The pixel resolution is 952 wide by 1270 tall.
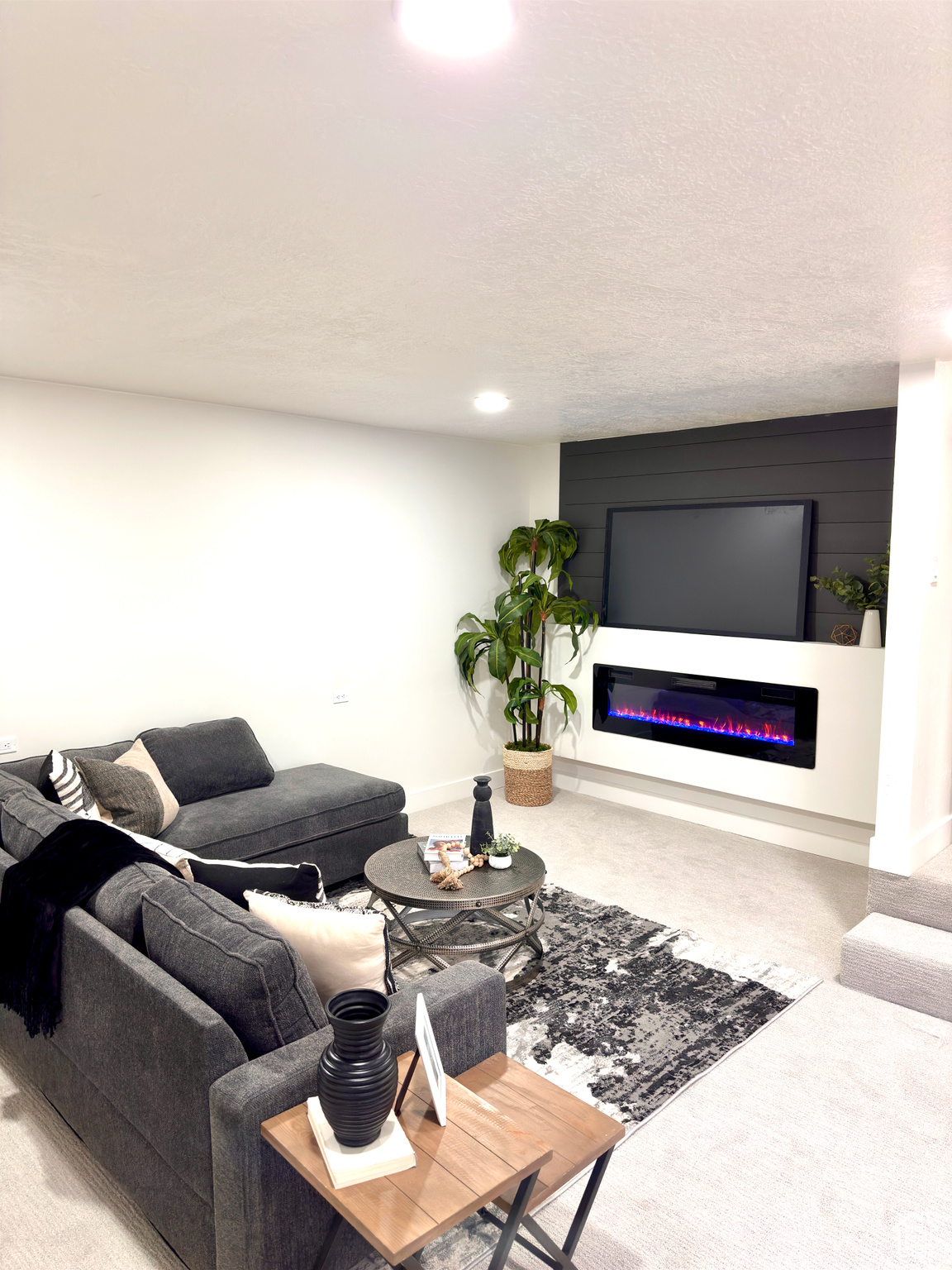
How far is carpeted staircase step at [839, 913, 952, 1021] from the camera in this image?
318 cm

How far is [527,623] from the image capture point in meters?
5.94

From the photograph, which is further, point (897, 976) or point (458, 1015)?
point (897, 976)

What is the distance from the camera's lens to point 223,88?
145cm

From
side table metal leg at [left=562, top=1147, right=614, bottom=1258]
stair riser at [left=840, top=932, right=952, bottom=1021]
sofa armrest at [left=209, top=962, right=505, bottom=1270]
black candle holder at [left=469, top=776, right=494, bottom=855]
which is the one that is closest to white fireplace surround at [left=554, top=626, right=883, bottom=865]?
stair riser at [left=840, top=932, right=952, bottom=1021]

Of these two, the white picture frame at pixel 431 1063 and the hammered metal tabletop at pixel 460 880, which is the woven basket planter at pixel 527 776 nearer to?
the hammered metal tabletop at pixel 460 880

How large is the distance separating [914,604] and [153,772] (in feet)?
11.5

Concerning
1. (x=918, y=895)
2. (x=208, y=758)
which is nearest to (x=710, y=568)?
(x=918, y=895)

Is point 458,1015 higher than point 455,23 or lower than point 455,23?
lower

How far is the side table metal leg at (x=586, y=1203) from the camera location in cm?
180

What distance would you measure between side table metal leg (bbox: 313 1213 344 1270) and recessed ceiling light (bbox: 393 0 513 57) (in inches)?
85.9

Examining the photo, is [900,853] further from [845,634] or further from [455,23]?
[455,23]

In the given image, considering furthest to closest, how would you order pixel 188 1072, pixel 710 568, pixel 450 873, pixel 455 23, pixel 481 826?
pixel 710 568 → pixel 481 826 → pixel 450 873 → pixel 188 1072 → pixel 455 23

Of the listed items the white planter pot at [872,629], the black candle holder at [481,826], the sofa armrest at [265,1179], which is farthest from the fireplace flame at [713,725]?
the sofa armrest at [265,1179]

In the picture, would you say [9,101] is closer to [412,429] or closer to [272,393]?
[272,393]
